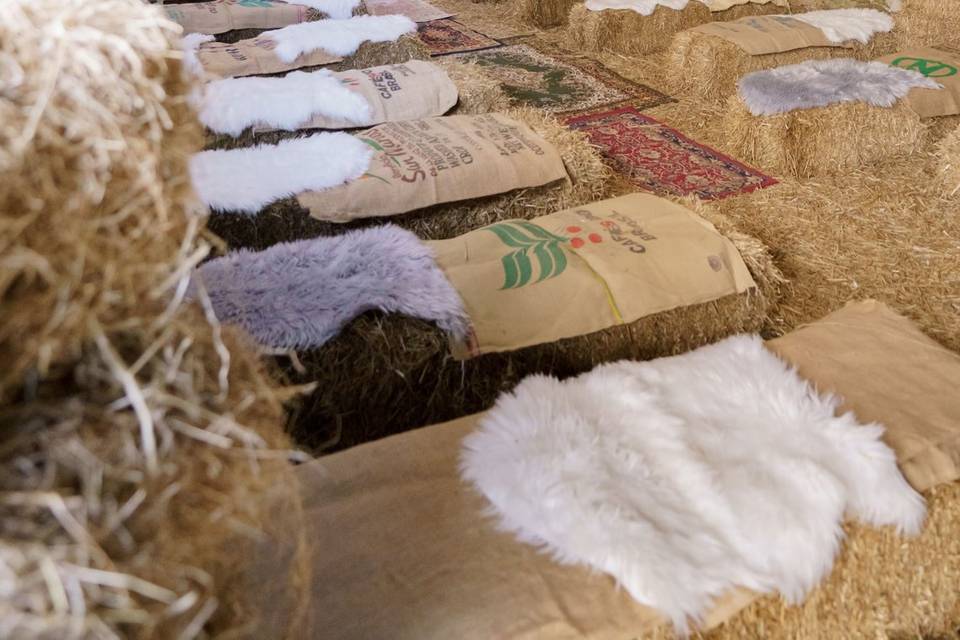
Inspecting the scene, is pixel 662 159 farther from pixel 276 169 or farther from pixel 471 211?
pixel 276 169

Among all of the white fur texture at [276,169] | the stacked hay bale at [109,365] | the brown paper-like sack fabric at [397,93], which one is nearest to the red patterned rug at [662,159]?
the brown paper-like sack fabric at [397,93]

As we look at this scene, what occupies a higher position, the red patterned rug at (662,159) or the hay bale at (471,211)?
the hay bale at (471,211)

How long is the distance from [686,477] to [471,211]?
4.61 feet

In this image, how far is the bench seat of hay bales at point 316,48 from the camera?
3318 millimetres

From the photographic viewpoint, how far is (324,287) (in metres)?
1.74

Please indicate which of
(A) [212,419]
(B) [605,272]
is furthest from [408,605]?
(B) [605,272]

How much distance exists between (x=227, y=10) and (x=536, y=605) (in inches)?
152

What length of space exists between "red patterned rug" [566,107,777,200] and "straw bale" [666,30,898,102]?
436mm

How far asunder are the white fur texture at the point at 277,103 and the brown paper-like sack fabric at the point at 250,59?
1.41 feet

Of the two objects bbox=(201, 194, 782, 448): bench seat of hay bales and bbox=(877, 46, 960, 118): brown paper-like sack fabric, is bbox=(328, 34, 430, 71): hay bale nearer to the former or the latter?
bbox=(201, 194, 782, 448): bench seat of hay bales

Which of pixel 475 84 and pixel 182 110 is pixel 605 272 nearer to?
pixel 182 110

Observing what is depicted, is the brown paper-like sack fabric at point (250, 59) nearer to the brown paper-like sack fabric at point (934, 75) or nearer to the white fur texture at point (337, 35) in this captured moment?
the white fur texture at point (337, 35)

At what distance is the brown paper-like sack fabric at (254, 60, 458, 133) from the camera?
9.15ft

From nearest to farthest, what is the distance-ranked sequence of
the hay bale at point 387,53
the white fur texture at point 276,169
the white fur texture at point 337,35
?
the white fur texture at point 276,169 < the white fur texture at point 337,35 < the hay bale at point 387,53
